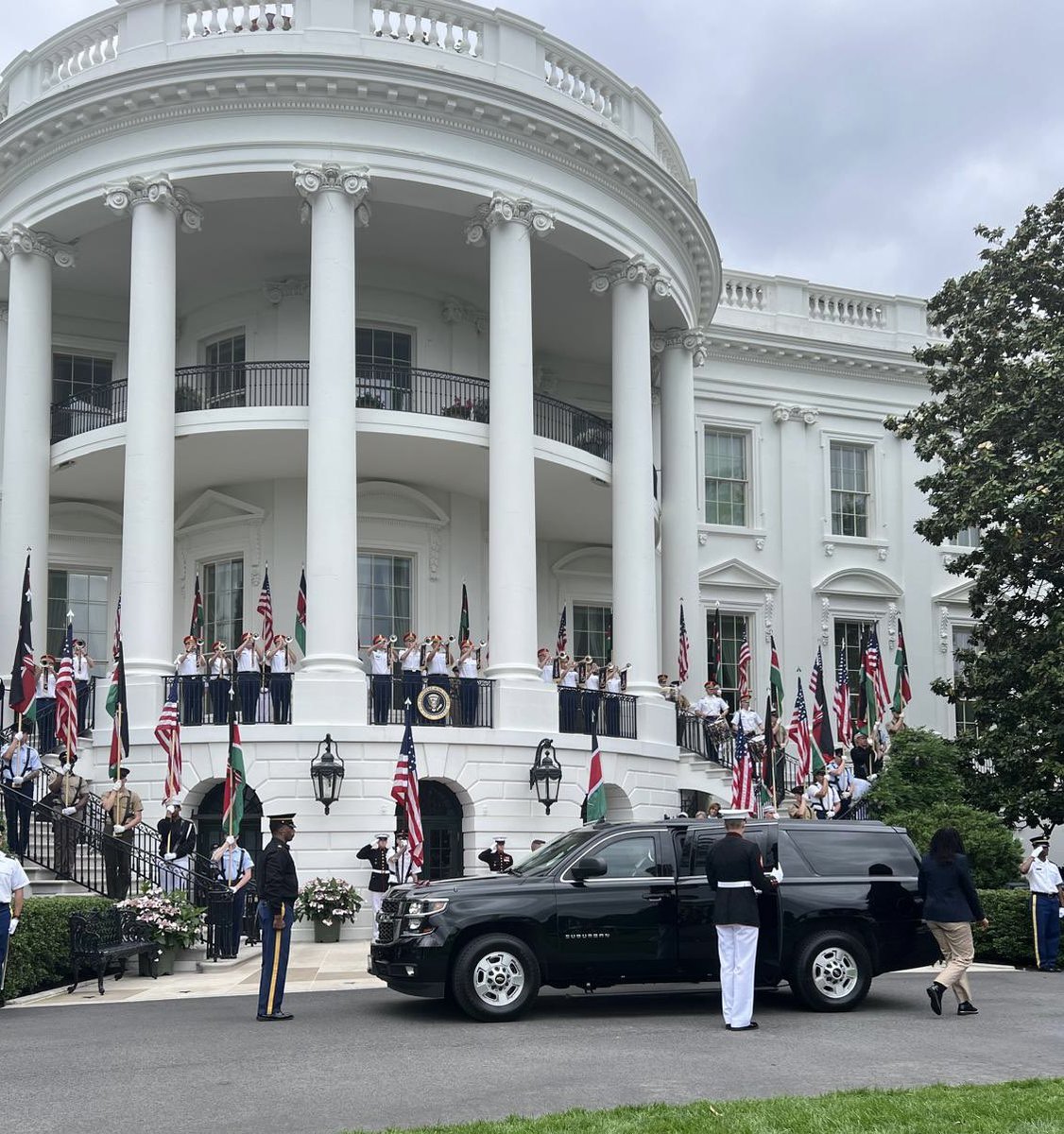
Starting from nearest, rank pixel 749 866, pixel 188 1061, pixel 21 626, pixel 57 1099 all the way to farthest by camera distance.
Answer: pixel 57 1099, pixel 188 1061, pixel 749 866, pixel 21 626

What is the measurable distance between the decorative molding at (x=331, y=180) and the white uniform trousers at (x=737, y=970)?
16690mm

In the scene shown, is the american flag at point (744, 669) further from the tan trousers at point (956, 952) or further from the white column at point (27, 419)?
the tan trousers at point (956, 952)

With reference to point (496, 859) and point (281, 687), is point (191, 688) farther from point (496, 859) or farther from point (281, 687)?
point (496, 859)

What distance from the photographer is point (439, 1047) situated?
37.5ft

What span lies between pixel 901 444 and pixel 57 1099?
32.0 meters

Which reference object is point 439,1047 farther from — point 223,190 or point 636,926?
point 223,190

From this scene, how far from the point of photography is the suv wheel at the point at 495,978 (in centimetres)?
1284

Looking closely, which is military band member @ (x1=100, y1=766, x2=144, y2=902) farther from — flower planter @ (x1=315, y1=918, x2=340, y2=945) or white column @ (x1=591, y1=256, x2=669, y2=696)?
white column @ (x1=591, y1=256, x2=669, y2=696)

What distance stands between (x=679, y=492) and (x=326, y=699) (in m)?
11.2

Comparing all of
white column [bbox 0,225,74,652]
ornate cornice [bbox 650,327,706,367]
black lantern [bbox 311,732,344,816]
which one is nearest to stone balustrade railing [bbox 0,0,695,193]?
white column [bbox 0,225,74,652]

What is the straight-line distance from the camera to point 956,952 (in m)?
13.4

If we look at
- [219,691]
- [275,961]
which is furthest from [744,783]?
[275,961]

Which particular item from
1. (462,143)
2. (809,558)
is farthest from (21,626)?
(809,558)

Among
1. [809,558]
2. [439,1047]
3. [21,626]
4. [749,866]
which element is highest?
A: [809,558]
